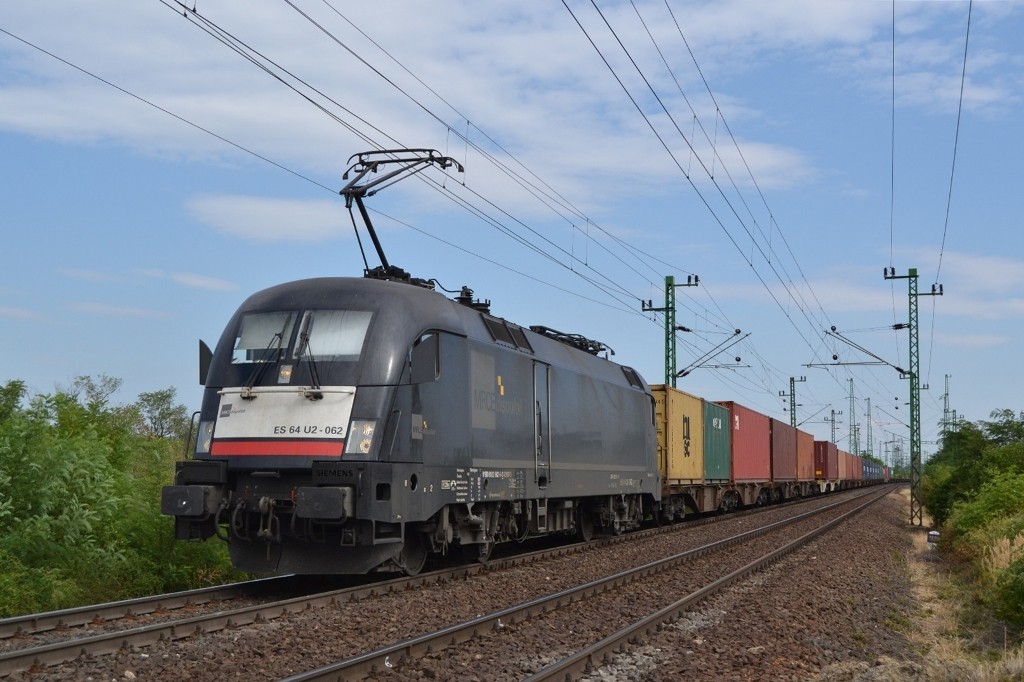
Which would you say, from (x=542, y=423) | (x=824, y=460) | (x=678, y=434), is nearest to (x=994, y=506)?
(x=678, y=434)

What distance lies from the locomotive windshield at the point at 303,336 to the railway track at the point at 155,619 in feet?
8.73

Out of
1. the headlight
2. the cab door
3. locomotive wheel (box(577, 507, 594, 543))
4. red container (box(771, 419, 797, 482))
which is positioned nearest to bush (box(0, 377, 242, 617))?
the headlight

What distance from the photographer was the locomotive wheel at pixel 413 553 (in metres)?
13.0

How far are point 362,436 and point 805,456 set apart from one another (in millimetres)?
42886

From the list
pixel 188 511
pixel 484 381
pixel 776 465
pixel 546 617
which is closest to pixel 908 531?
pixel 776 465

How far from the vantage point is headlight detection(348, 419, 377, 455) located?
1145 centimetres

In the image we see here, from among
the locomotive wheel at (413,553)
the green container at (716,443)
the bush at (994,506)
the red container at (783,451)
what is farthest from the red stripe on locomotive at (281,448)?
the red container at (783,451)

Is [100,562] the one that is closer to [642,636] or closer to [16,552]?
[16,552]

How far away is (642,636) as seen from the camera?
32.6ft

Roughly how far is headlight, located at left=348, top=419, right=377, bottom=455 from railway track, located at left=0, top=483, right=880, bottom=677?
5.17 ft

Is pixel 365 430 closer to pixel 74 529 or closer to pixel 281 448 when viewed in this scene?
pixel 281 448

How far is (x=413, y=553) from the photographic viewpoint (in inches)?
521

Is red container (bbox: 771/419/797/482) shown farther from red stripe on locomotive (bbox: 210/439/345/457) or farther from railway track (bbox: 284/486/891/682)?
red stripe on locomotive (bbox: 210/439/345/457)

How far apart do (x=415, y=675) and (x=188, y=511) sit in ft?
14.7
